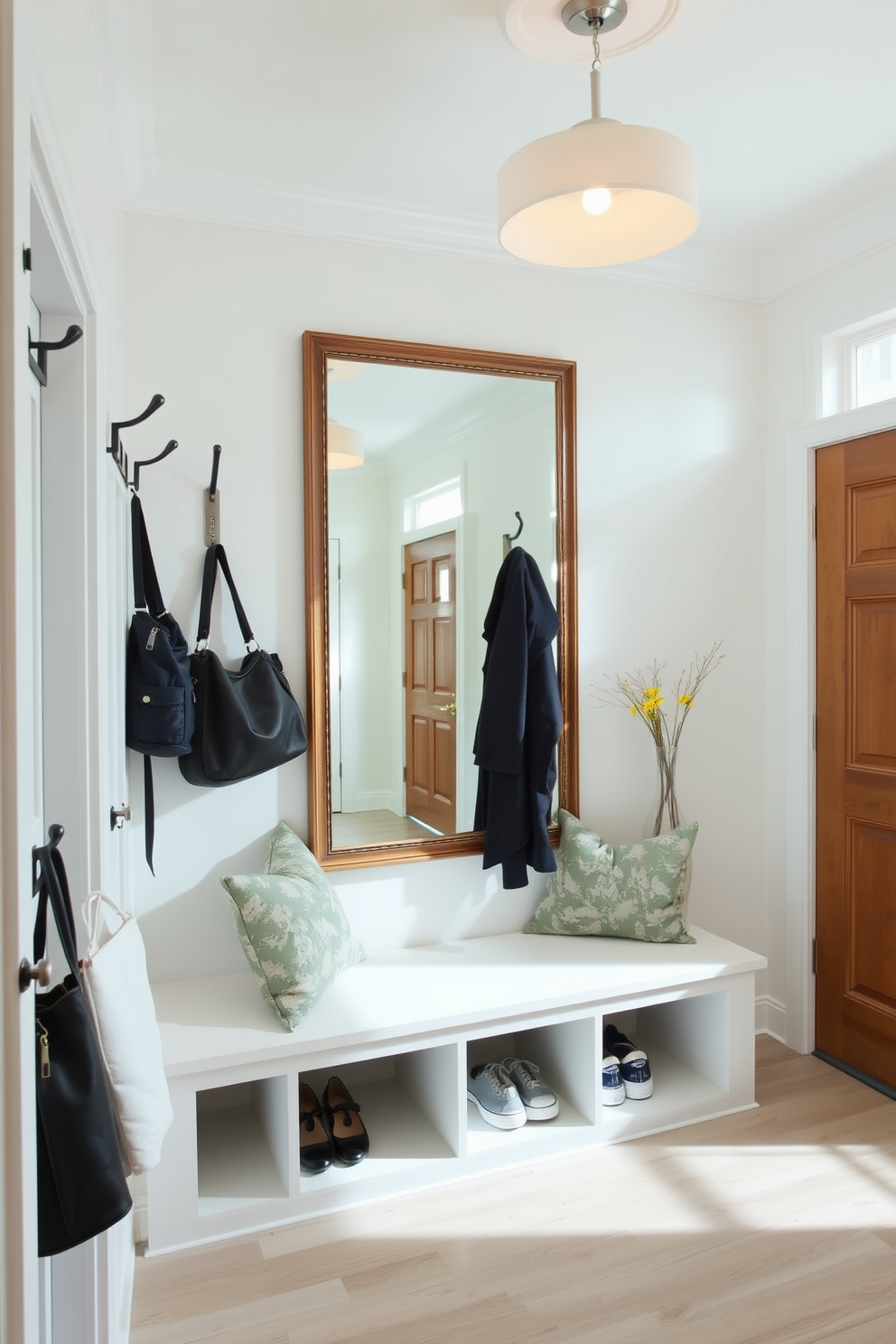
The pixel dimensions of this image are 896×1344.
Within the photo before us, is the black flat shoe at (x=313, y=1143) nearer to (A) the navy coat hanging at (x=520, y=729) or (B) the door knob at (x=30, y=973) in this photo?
(A) the navy coat hanging at (x=520, y=729)

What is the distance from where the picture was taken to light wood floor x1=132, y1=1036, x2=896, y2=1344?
6.05ft

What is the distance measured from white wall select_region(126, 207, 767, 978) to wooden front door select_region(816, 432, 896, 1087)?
0.28m

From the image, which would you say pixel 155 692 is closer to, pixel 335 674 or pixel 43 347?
pixel 335 674

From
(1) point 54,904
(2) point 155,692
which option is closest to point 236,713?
(2) point 155,692

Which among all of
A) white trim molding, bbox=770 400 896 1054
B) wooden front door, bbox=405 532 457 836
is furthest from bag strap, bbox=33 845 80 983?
white trim molding, bbox=770 400 896 1054

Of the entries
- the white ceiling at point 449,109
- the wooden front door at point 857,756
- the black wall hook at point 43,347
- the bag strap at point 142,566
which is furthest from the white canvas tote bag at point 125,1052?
the wooden front door at point 857,756

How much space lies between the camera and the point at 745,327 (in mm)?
3191

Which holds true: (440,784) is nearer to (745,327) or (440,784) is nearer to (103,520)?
(103,520)

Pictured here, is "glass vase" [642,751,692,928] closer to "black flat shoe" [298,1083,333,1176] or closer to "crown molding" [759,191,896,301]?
"black flat shoe" [298,1083,333,1176]

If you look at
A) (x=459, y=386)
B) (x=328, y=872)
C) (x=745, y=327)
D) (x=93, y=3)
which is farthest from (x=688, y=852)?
(x=93, y=3)

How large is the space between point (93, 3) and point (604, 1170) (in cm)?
282

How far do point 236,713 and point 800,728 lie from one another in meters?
1.88

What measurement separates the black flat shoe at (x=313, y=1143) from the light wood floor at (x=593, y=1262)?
0.13 meters

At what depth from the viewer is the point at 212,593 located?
2.48 m
